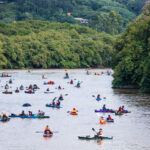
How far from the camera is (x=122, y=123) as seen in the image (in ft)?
202

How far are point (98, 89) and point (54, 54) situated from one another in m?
96.3

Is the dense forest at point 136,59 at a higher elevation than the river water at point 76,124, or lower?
higher

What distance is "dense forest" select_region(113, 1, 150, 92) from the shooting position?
284ft

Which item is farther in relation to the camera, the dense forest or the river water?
the dense forest

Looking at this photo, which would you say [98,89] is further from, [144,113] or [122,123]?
[122,123]

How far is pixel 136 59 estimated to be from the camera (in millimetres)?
89312

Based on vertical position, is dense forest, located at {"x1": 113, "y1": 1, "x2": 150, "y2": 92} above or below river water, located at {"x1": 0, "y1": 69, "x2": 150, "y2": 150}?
above

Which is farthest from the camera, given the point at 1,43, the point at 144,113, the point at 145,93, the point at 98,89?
the point at 1,43

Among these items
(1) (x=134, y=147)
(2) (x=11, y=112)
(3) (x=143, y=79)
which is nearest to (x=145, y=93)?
(3) (x=143, y=79)

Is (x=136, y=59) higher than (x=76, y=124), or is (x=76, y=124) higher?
(x=136, y=59)

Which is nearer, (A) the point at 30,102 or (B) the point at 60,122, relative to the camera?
Answer: (B) the point at 60,122

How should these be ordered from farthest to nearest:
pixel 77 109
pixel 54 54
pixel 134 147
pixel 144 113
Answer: pixel 54 54
pixel 77 109
pixel 144 113
pixel 134 147

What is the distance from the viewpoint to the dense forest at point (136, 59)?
86562 millimetres

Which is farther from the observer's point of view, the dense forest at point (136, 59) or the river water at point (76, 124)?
the dense forest at point (136, 59)
